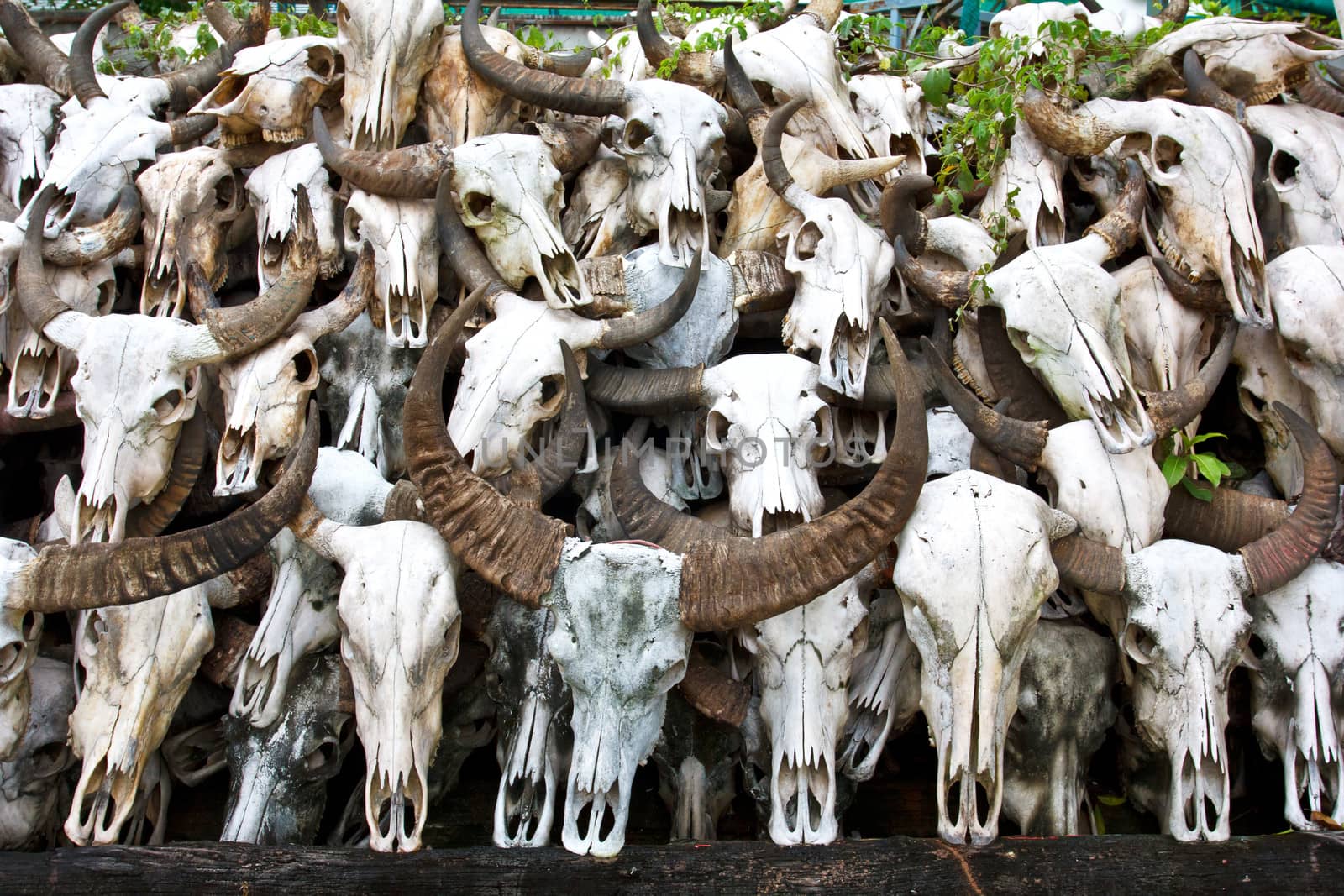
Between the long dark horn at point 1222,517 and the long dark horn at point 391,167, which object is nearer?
the long dark horn at point 1222,517

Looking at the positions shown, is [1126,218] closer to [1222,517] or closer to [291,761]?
[1222,517]

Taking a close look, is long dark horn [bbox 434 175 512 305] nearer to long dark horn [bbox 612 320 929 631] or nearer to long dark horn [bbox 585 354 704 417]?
long dark horn [bbox 585 354 704 417]

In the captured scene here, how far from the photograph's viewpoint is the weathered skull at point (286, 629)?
404 centimetres

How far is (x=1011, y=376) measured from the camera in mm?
4762

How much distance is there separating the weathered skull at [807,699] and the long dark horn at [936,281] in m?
1.46

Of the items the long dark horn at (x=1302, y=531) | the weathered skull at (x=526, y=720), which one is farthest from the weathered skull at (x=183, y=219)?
the long dark horn at (x=1302, y=531)

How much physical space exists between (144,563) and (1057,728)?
304cm

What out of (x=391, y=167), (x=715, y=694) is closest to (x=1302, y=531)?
(x=715, y=694)

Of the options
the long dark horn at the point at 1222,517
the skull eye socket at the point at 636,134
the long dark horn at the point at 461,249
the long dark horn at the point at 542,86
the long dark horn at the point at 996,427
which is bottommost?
the long dark horn at the point at 1222,517

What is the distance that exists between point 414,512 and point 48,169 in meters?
2.65

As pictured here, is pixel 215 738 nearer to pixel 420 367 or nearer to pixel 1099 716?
pixel 420 367

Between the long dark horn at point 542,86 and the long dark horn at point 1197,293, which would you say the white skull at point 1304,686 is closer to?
the long dark horn at point 1197,293

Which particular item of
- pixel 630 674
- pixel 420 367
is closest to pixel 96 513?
pixel 420 367

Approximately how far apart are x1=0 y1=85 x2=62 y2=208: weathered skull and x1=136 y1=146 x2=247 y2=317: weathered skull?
2.09 ft
